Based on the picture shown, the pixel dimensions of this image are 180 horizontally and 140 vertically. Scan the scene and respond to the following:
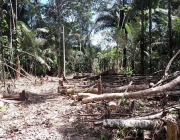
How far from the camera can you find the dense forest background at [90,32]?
51.9 ft

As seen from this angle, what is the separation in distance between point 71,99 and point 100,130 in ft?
12.1

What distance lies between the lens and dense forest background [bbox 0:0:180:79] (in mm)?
15823

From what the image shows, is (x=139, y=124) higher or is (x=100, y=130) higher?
(x=139, y=124)

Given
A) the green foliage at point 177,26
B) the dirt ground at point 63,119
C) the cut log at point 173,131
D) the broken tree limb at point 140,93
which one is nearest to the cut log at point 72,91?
the dirt ground at point 63,119

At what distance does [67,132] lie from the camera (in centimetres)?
529

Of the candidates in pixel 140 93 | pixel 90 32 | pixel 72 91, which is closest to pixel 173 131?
pixel 140 93

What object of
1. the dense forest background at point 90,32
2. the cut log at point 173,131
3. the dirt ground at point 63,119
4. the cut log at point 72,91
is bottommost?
the dirt ground at point 63,119

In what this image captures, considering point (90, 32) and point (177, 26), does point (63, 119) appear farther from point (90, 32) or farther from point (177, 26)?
point (90, 32)

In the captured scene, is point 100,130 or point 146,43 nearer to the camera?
point 100,130

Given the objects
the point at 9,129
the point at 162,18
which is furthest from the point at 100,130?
the point at 162,18

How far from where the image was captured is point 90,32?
1027 inches

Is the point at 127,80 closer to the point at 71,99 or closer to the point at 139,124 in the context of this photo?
the point at 71,99

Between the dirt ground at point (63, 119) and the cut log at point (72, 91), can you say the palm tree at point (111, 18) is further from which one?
the dirt ground at point (63, 119)

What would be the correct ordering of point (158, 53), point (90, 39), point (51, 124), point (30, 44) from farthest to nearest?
point (90, 39), point (30, 44), point (158, 53), point (51, 124)
